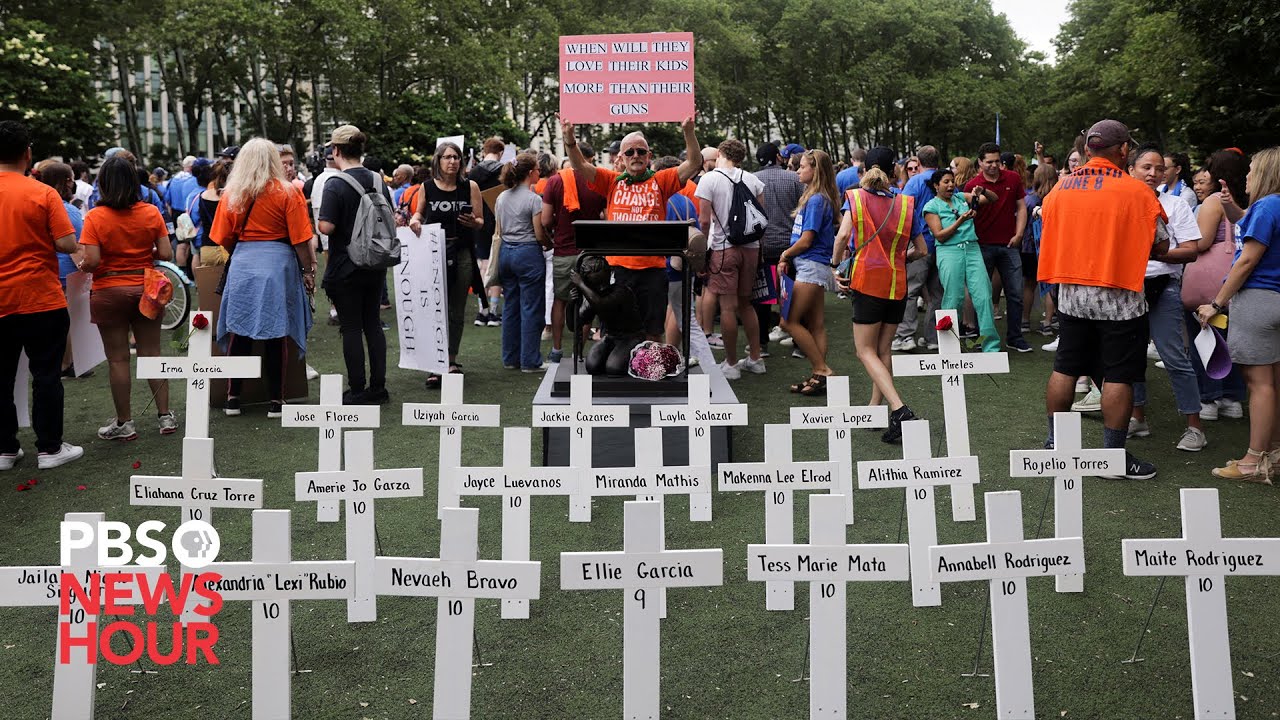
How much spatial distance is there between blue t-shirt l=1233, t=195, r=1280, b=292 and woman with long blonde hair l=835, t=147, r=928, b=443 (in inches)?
78.9

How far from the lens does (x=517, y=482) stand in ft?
12.9

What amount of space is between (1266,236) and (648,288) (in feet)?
12.0

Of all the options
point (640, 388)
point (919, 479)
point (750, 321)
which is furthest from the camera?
point (750, 321)

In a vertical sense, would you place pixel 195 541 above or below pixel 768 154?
below

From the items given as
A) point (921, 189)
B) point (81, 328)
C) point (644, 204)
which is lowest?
point (81, 328)

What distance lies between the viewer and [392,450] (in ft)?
23.7

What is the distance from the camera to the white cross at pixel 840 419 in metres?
4.60

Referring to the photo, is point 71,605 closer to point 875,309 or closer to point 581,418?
point 581,418

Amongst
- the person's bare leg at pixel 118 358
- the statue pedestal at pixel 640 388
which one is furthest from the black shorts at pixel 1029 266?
the person's bare leg at pixel 118 358

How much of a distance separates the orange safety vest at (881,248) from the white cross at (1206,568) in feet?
14.0

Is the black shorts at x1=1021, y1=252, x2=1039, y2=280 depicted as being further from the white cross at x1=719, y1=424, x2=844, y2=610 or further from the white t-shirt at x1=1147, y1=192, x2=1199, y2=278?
the white cross at x1=719, y1=424, x2=844, y2=610

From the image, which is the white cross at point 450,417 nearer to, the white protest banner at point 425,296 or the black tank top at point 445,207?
the white protest banner at point 425,296

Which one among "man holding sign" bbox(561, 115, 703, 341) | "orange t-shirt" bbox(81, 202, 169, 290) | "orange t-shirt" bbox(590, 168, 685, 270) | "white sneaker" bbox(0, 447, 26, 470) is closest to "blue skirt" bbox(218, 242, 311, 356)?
"orange t-shirt" bbox(81, 202, 169, 290)

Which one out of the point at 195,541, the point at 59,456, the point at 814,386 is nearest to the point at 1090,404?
the point at 814,386
